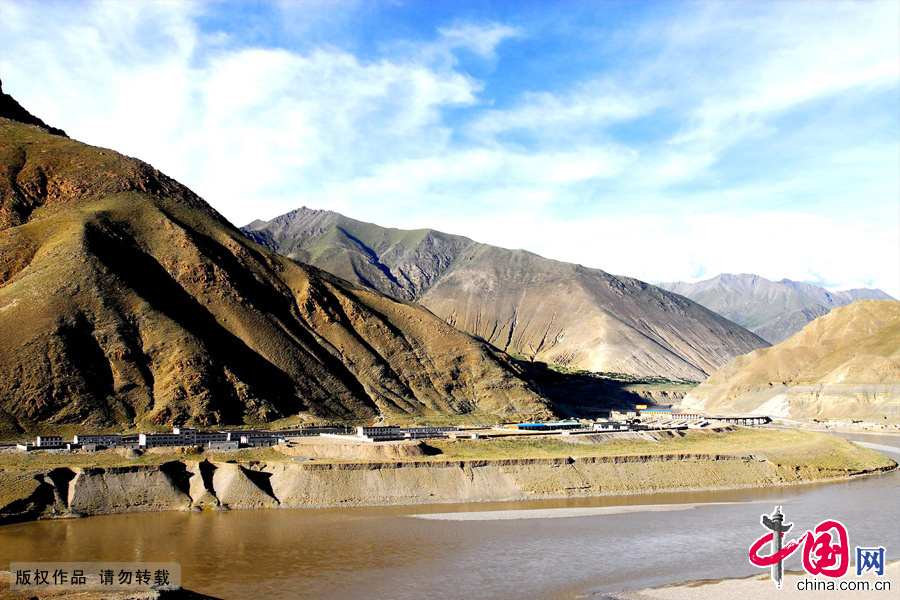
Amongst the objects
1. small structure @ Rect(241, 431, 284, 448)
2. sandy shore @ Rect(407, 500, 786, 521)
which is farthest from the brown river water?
small structure @ Rect(241, 431, 284, 448)

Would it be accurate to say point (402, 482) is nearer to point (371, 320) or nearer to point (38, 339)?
point (38, 339)

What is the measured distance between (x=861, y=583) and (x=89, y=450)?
62861 millimetres

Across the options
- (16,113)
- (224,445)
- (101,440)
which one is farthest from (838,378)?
(16,113)

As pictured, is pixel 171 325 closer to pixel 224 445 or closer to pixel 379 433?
pixel 224 445

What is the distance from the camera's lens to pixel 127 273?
10669 cm

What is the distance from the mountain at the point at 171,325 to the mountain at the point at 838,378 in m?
67.9

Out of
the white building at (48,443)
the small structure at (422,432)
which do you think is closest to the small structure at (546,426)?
the small structure at (422,432)

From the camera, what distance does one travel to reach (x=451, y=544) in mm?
48719

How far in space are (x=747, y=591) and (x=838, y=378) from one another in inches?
5764

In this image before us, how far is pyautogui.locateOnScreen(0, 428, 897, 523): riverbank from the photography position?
192ft

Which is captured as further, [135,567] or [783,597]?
[135,567]

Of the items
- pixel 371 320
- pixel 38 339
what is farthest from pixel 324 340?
pixel 38 339

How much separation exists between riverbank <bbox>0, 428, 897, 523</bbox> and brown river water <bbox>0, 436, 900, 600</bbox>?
227 cm

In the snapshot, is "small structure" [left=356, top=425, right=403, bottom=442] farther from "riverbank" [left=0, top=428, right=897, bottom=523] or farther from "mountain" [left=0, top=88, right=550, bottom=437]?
"mountain" [left=0, top=88, right=550, bottom=437]
